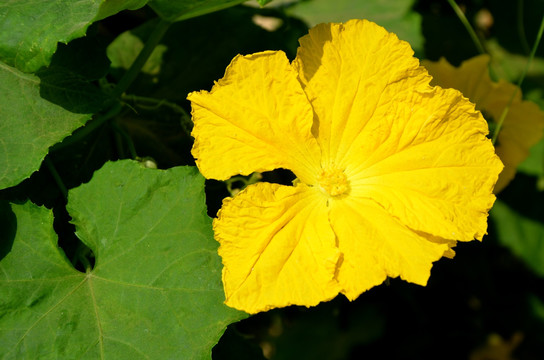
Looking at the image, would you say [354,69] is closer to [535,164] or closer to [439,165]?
[439,165]

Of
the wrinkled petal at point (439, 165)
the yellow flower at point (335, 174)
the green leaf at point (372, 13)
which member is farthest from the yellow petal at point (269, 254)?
the green leaf at point (372, 13)

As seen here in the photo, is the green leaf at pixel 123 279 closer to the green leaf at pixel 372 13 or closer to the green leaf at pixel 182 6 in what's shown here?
the green leaf at pixel 182 6

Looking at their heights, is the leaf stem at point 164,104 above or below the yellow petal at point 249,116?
below

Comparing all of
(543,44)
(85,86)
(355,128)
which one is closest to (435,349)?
(543,44)

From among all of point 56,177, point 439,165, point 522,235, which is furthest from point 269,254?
point 522,235

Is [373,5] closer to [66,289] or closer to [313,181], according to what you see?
[313,181]

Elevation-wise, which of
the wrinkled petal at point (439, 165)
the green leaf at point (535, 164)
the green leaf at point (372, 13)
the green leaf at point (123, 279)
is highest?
the wrinkled petal at point (439, 165)

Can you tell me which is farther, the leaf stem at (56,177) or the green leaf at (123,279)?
the leaf stem at (56,177)
